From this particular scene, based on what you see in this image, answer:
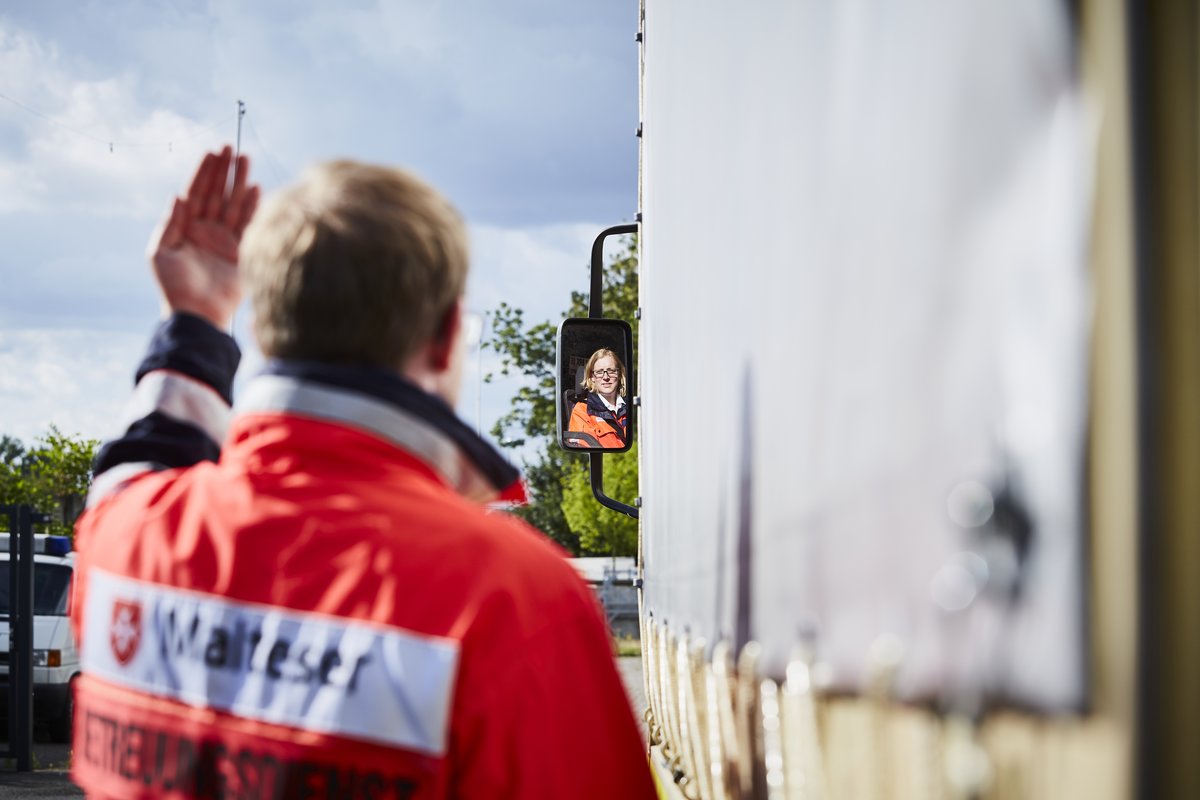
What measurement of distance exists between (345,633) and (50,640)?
11.6 m

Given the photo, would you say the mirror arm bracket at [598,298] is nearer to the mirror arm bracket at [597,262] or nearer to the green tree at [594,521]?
the mirror arm bracket at [597,262]

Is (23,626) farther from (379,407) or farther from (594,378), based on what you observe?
(379,407)

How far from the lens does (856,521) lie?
115 cm

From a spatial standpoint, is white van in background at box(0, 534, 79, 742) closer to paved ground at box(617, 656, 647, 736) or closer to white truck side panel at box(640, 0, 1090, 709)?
paved ground at box(617, 656, 647, 736)

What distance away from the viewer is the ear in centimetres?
155

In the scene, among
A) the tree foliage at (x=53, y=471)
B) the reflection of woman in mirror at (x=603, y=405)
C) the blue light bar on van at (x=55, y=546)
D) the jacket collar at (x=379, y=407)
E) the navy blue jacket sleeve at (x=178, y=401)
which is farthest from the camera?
the tree foliage at (x=53, y=471)

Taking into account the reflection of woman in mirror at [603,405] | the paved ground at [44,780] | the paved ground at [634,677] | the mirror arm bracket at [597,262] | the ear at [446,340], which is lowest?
the paved ground at [634,677]

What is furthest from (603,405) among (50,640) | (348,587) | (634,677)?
(634,677)

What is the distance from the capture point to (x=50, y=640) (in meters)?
11.7

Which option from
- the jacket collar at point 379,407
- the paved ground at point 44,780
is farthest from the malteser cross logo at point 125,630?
the paved ground at point 44,780

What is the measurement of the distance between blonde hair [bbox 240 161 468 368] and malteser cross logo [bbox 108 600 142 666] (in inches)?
13.7

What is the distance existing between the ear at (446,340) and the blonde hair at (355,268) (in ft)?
0.04

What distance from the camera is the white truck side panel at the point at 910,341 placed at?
0.89m

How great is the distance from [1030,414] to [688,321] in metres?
1.44
